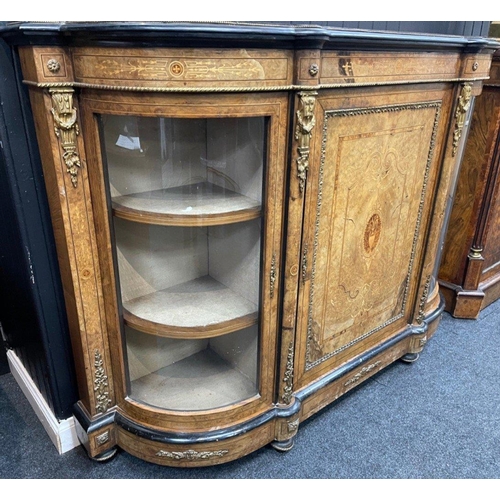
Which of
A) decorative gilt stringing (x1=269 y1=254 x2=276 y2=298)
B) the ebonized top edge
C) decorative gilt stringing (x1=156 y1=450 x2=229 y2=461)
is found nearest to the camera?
the ebonized top edge

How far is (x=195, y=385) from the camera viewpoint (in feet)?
4.97

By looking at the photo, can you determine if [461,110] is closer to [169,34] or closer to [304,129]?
Answer: [304,129]

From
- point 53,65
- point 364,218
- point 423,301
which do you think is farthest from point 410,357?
point 53,65

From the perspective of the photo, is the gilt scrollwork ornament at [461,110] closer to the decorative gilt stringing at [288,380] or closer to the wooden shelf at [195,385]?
the decorative gilt stringing at [288,380]

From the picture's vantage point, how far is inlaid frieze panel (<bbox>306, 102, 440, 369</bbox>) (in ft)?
4.45

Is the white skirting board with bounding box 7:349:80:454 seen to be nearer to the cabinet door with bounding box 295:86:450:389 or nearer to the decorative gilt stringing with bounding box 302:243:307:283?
the cabinet door with bounding box 295:86:450:389

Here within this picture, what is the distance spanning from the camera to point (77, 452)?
157 cm

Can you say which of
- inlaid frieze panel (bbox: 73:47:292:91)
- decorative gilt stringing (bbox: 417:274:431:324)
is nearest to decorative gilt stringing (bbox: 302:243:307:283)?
inlaid frieze panel (bbox: 73:47:292:91)

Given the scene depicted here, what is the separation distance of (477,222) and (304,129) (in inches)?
60.2

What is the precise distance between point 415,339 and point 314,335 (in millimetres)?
664

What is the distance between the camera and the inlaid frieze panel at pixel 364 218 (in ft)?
4.45

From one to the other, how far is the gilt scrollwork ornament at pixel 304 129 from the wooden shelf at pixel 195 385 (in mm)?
701

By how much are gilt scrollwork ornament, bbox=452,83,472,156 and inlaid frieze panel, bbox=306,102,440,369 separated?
0.10 metres

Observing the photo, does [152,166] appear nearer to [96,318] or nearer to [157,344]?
[96,318]
